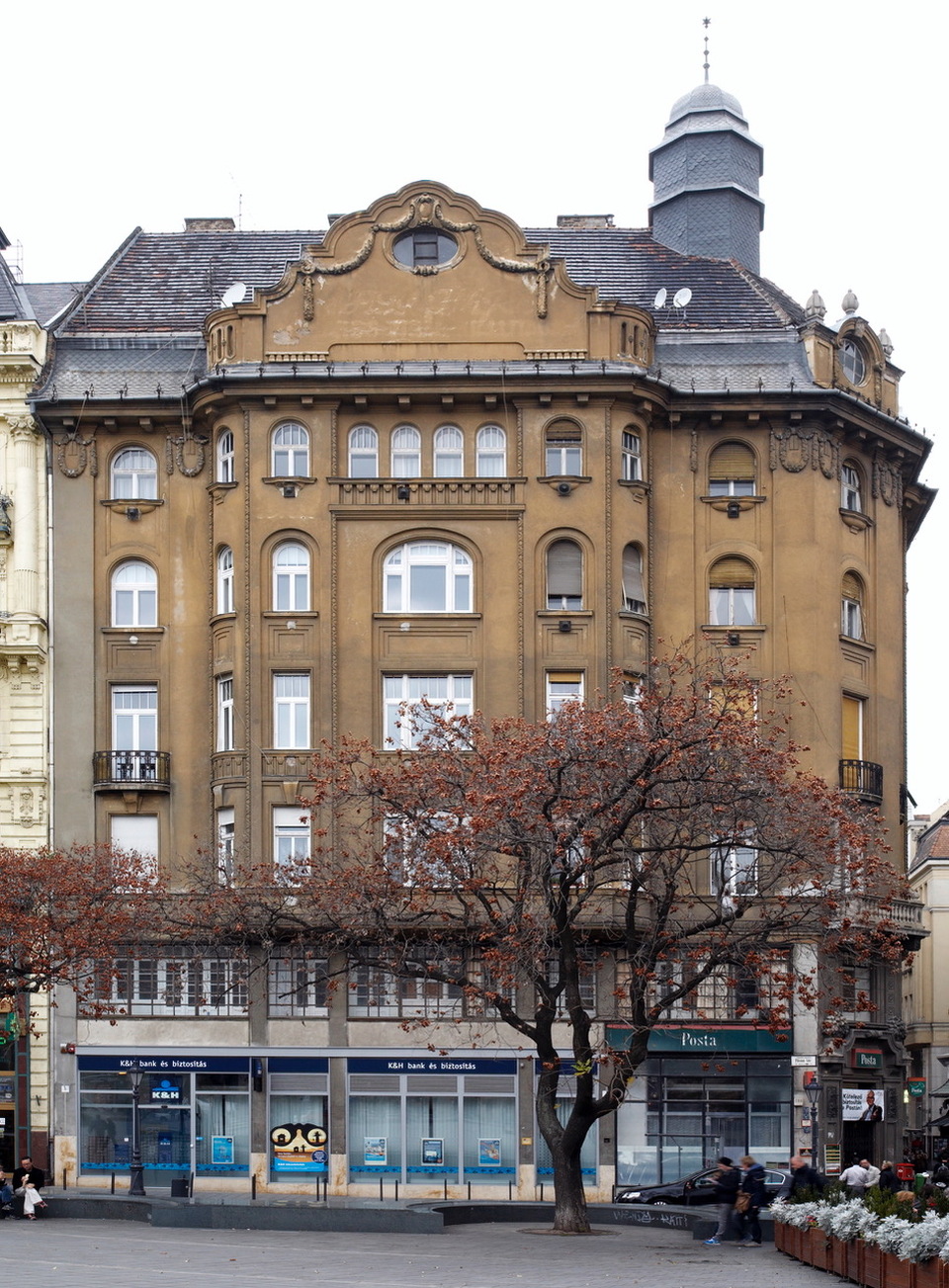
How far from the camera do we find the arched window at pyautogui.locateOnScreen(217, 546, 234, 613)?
51.4 m

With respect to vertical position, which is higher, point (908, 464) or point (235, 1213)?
point (908, 464)

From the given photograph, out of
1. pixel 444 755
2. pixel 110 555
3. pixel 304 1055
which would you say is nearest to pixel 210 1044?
pixel 304 1055

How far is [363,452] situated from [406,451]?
1.02m

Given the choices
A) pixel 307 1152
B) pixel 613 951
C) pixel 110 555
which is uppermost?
pixel 110 555

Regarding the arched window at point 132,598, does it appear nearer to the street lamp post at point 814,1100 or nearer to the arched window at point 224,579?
the arched window at point 224,579

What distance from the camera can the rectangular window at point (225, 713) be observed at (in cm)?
5075

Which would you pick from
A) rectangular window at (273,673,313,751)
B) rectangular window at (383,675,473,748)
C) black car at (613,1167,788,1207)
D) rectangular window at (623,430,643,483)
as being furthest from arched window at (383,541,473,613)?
black car at (613,1167,788,1207)

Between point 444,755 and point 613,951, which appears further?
point 613,951

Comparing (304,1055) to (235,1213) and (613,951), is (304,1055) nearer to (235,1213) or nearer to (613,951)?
(613,951)

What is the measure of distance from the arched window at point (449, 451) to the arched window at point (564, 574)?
2.89 metres

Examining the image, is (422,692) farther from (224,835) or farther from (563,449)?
(563,449)

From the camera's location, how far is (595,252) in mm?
57969

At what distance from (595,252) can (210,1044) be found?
22952mm

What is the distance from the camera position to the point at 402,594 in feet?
167
